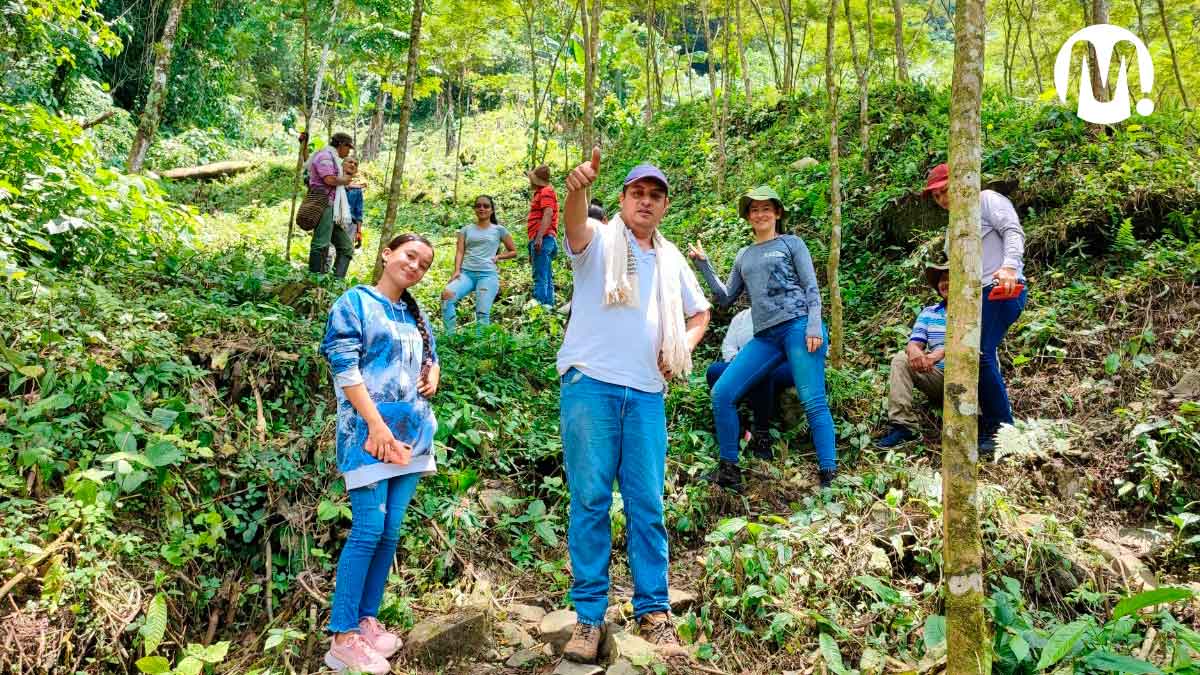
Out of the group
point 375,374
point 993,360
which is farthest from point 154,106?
point 993,360

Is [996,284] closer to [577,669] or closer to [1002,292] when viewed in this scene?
[1002,292]

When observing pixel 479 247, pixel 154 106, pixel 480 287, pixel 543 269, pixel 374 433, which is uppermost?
pixel 154 106

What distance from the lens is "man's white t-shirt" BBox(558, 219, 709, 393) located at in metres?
3.19

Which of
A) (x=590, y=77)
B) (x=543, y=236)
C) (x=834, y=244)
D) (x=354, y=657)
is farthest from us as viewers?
(x=543, y=236)

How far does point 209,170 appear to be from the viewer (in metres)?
18.9

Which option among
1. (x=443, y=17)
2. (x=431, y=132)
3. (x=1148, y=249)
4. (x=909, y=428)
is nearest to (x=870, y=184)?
(x=1148, y=249)

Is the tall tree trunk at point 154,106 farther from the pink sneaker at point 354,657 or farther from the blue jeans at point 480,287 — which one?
the pink sneaker at point 354,657

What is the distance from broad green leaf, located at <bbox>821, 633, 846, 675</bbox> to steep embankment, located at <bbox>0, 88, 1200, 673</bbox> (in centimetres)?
2

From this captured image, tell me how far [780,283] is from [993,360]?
142cm

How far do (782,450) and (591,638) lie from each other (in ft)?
8.76

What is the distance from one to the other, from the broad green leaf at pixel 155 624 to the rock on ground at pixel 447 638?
1.10m

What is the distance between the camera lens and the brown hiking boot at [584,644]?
3.05m

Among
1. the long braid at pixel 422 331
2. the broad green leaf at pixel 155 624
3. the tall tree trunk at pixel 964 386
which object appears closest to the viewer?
the tall tree trunk at pixel 964 386

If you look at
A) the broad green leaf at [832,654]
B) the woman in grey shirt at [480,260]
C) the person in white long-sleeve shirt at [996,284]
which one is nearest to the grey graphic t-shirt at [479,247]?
the woman in grey shirt at [480,260]
